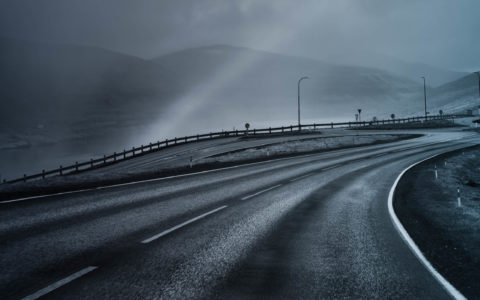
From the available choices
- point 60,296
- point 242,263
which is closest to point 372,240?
point 242,263

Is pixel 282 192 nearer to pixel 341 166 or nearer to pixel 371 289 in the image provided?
pixel 371 289

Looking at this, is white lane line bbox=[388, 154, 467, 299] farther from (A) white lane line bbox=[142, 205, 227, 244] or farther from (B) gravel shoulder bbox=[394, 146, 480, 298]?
(A) white lane line bbox=[142, 205, 227, 244]

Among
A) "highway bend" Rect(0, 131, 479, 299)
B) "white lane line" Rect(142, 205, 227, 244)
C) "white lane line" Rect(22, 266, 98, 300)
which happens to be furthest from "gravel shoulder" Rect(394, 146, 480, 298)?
"white lane line" Rect(22, 266, 98, 300)

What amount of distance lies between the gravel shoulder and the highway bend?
44cm

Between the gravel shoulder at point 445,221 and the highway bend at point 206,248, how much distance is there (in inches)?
17.5

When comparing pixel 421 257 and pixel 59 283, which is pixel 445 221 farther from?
pixel 59 283

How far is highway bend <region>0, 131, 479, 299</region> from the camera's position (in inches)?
179

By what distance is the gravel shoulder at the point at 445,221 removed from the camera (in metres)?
5.38

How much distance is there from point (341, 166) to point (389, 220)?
13.0 m

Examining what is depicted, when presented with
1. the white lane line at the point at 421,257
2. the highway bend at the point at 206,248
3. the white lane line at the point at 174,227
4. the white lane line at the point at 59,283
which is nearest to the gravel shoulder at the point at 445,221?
the white lane line at the point at 421,257

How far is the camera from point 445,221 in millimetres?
8773

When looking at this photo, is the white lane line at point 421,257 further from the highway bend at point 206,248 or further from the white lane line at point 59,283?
the white lane line at point 59,283

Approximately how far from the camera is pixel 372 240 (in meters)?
7.00

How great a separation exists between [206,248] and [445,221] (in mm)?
6579
